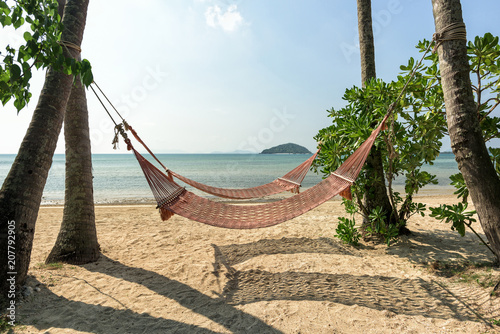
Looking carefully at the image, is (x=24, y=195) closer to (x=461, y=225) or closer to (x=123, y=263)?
(x=123, y=263)

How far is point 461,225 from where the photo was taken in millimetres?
2016

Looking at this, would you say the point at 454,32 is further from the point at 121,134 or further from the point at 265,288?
the point at 121,134

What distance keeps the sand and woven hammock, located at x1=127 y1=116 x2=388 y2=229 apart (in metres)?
0.52

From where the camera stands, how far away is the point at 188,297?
211 cm

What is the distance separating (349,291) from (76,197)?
2619mm

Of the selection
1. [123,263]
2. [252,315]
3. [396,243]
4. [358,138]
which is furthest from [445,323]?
[123,263]

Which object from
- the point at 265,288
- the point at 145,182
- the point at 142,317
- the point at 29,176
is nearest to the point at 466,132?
the point at 265,288

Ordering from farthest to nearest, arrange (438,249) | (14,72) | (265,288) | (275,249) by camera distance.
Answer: (275,249), (438,249), (265,288), (14,72)

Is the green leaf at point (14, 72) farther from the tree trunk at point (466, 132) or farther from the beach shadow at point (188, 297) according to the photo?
the tree trunk at point (466, 132)

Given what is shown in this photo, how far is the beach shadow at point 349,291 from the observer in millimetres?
1828

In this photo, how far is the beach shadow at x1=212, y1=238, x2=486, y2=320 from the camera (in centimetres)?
183

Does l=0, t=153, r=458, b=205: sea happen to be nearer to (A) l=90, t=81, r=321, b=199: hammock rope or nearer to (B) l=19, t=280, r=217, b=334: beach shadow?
(A) l=90, t=81, r=321, b=199: hammock rope

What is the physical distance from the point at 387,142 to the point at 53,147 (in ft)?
9.51

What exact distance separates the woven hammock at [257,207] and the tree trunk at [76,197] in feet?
2.27
